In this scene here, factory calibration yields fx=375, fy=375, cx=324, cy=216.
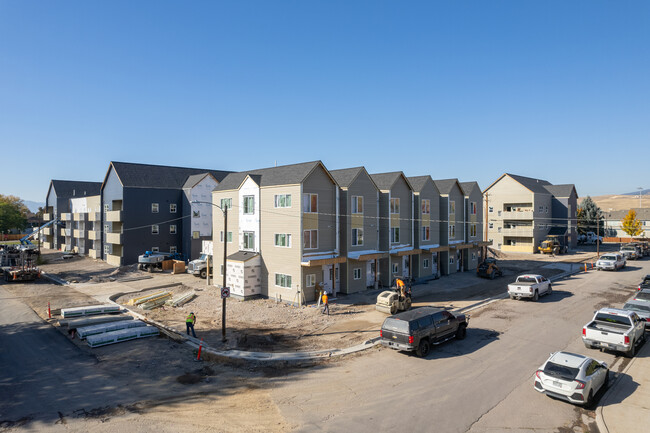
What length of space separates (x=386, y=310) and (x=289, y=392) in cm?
1293

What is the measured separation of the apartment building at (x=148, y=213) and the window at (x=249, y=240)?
2134 cm

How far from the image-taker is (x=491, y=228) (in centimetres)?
7119

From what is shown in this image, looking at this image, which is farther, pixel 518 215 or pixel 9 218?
pixel 9 218

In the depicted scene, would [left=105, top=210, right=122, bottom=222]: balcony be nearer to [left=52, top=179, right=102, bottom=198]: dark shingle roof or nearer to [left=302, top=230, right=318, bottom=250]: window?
[left=52, top=179, right=102, bottom=198]: dark shingle roof

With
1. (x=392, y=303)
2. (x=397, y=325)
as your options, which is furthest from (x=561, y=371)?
(x=392, y=303)

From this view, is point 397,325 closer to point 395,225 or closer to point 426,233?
point 395,225

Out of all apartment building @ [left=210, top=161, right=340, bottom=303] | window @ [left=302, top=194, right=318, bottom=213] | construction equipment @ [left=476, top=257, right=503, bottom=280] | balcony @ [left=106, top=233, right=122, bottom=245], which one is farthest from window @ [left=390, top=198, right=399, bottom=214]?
balcony @ [left=106, top=233, right=122, bottom=245]

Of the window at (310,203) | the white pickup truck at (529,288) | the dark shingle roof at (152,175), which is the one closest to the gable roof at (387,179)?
the window at (310,203)

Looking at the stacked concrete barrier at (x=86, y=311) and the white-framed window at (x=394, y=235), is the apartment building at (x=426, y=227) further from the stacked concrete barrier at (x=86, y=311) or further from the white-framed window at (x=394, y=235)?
the stacked concrete barrier at (x=86, y=311)

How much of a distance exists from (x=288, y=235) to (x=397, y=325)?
562 inches

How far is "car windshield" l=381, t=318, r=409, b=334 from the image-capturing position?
58.9 feet

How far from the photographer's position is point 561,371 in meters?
13.3

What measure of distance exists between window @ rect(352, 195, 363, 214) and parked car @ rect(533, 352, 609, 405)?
21.3 meters

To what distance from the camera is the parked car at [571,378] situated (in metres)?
12.7
